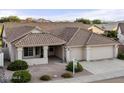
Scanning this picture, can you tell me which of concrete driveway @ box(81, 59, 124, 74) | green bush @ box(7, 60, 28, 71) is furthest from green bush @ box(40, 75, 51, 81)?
concrete driveway @ box(81, 59, 124, 74)

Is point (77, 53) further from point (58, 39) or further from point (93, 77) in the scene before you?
point (93, 77)

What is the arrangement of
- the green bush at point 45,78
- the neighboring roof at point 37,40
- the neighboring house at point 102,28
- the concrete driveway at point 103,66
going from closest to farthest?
the green bush at point 45,78
the concrete driveway at point 103,66
the neighboring roof at point 37,40
the neighboring house at point 102,28

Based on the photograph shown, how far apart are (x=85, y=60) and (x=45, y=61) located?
16.0 feet

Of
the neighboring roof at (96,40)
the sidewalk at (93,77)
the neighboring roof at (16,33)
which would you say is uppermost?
the neighboring roof at (16,33)

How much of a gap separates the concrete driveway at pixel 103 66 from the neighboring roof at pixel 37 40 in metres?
4.25

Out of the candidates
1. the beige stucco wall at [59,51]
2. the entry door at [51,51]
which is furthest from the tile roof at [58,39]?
the entry door at [51,51]

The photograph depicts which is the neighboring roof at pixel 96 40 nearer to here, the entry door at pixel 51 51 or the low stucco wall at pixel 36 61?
the entry door at pixel 51 51

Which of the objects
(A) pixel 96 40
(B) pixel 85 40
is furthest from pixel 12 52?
(A) pixel 96 40

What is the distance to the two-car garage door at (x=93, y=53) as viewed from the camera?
87.5ft

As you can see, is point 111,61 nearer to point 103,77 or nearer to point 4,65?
point 103,77

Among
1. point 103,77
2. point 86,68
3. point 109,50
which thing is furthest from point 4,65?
point 109,50

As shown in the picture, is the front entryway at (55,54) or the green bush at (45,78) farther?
the front entryway at (55,54)

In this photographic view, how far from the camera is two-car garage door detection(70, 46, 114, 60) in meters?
26.7

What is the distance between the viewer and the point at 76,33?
92.0 ft
